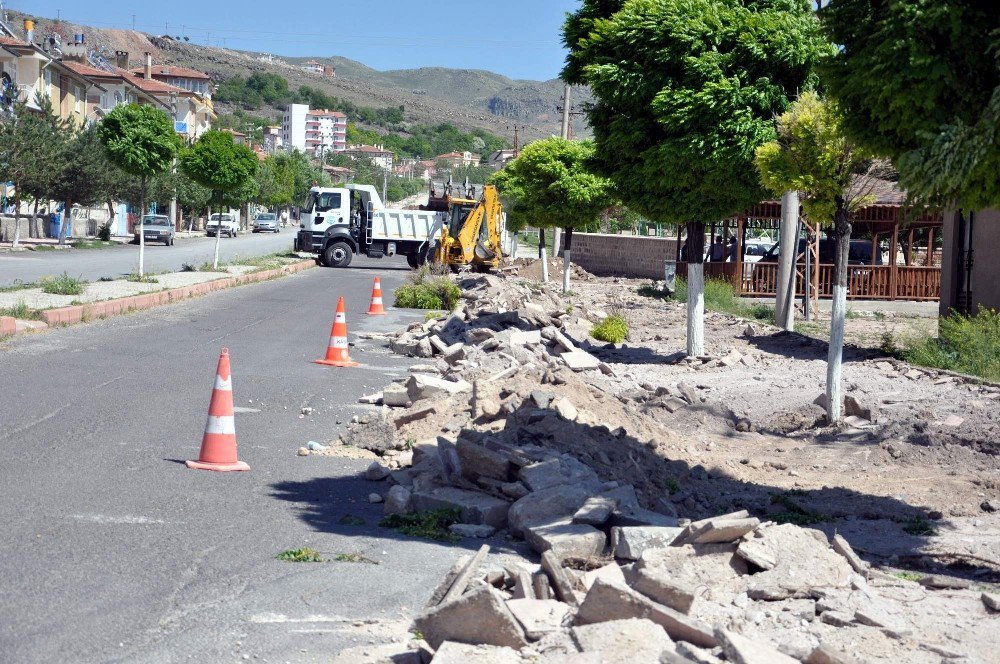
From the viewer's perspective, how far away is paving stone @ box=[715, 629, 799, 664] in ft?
13.0

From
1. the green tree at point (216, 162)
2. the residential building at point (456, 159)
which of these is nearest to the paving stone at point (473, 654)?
the green tree at point (216, 162)

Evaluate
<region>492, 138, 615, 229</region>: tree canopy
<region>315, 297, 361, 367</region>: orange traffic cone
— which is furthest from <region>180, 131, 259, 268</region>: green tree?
<region>315, 297, 361, 367</region>: orange traffic cone

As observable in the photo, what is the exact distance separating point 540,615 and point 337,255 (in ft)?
123

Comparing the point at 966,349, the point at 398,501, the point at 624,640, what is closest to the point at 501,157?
the point at 966,349

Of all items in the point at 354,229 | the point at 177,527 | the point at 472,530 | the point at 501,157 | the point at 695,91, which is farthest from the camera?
the point at 501,157

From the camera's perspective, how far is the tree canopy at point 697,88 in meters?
14.3

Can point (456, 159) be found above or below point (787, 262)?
above

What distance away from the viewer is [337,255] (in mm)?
41219

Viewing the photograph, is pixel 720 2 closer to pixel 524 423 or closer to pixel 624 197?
pixel 624 197

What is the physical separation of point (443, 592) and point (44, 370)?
8635 mm

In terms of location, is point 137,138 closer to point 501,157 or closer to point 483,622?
point 483,622

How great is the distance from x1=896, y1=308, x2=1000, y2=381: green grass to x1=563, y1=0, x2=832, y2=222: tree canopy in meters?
3.25

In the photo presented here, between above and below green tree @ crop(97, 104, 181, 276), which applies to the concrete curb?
below

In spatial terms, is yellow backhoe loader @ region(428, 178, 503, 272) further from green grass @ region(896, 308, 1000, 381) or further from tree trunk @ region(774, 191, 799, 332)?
green grass @ region(896, 308, 1000, 381)
